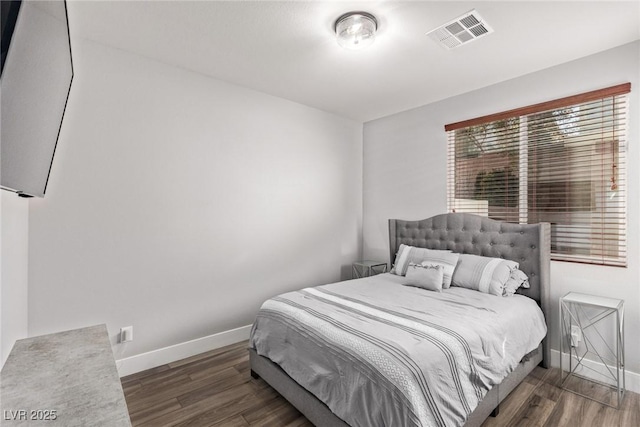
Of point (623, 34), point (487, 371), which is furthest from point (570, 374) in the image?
point (623, 34)

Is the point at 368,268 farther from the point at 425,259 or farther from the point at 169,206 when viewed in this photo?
the point at 169,206

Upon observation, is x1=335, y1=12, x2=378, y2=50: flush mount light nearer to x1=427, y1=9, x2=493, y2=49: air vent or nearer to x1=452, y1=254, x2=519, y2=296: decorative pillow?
x1=427, y1=9, x2=493, y2=49: air vent

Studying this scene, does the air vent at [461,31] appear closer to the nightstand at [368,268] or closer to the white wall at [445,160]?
the white wall at [445,160]

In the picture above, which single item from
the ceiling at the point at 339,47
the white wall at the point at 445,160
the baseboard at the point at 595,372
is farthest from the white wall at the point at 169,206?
the baseboard at the point at 595,372

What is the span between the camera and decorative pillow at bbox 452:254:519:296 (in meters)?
2.72

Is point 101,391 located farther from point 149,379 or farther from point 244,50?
point 244,50

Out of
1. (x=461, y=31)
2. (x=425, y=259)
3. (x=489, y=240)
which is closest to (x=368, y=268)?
(x=425, y=259)

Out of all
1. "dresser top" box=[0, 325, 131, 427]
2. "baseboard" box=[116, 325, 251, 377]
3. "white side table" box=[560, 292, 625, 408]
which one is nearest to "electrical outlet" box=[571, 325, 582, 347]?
"white side table" box=[560, 292, 625, 408]

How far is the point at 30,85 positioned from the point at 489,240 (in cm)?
337

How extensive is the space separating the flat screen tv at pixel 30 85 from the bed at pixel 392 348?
1.62 metres

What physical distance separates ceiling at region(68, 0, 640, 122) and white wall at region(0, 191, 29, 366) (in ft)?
4.56

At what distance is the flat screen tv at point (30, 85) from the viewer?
A: 2.18 feet

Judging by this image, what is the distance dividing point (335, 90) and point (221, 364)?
→ 2.94m

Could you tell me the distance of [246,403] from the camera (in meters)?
2.24
